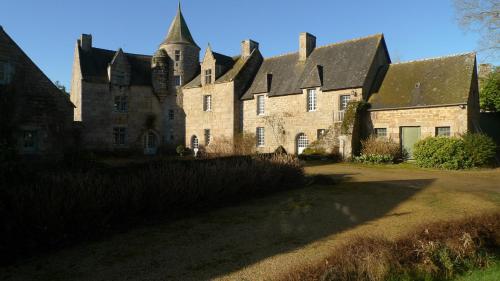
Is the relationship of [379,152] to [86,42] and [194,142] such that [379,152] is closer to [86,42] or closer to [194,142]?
[194,142]

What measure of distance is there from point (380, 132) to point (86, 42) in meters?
23.3

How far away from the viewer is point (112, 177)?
818 cm

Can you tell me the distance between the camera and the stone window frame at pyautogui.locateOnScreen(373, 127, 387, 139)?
21839mm

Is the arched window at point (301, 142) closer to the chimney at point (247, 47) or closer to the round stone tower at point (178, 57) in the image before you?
the chimney at point (247, 47)

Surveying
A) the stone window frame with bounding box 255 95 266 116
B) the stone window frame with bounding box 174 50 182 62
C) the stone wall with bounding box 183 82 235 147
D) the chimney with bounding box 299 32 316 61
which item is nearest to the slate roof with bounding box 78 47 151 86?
the stone window frame with bounding box 174 50 182 62

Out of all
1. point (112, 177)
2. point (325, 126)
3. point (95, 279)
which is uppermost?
point (325, 126)

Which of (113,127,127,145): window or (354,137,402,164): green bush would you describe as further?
(113,127,127,145): window

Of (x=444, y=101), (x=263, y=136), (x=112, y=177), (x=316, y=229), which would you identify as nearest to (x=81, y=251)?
(x=112, y=177)

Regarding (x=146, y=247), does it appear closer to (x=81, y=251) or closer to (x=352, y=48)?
(x=81, y=251)

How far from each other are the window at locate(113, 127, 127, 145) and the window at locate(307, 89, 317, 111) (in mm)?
14795

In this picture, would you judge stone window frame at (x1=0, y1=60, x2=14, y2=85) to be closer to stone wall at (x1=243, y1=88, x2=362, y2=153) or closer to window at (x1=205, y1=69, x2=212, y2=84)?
window at (x1=205, y1=69, x2=212, y2=84)

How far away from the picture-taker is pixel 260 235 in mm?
7004

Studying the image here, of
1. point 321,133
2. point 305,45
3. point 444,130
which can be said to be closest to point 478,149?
point 444,130

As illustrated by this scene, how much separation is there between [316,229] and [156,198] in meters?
3.57
